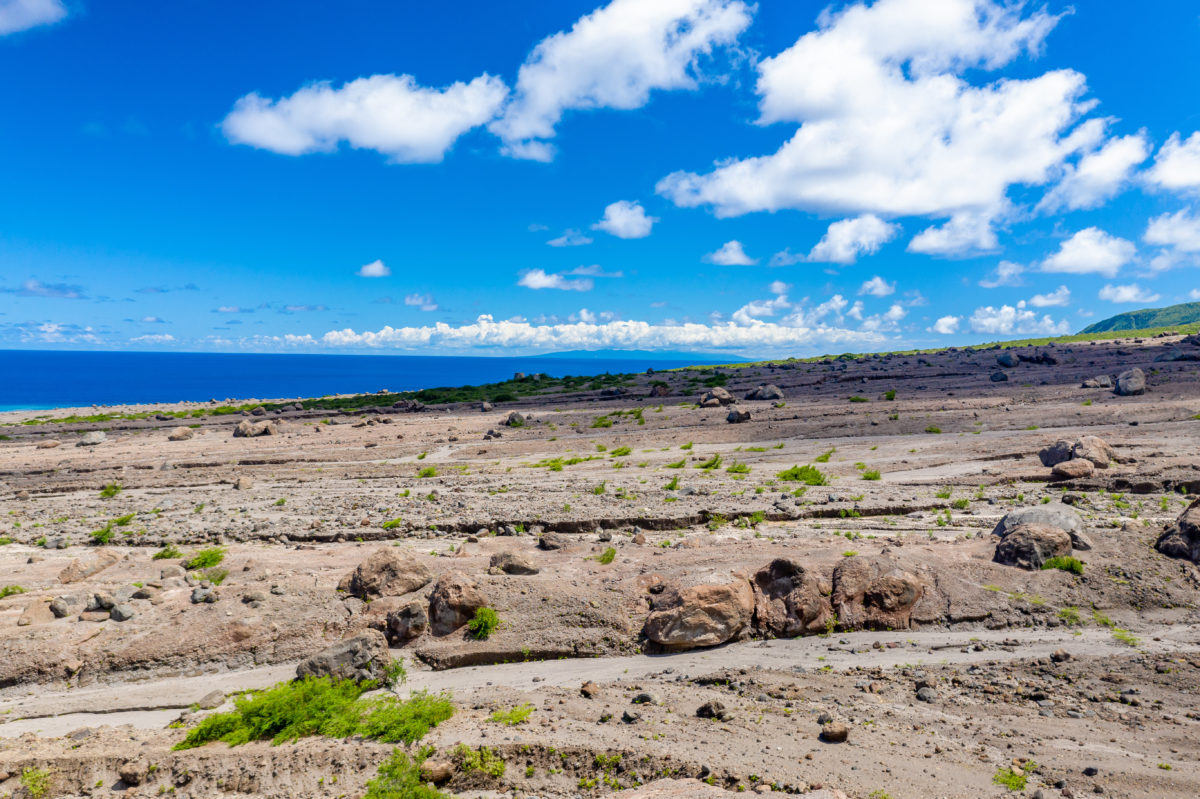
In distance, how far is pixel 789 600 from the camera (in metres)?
13.1

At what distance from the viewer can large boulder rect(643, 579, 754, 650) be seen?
1259 cm

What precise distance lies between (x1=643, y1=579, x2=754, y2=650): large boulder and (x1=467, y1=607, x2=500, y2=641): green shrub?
130 inches

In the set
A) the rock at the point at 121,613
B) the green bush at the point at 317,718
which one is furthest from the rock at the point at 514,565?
the rock at the point at 121,613

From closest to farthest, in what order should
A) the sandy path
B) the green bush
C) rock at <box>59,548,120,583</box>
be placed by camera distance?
the green bush < the sandy path < rock at <box>59,548,120,583</box>

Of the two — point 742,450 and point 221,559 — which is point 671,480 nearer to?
point 742,450

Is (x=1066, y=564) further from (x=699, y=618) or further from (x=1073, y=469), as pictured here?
(x=1073, y=469)

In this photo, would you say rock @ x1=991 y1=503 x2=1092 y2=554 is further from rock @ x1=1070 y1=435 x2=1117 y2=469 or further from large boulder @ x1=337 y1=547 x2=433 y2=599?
large boulder @ x1=337 y1=547 x2=433 y2=599

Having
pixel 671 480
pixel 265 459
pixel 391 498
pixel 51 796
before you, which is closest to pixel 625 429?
pixel 671 480

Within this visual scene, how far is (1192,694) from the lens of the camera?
33.5ft

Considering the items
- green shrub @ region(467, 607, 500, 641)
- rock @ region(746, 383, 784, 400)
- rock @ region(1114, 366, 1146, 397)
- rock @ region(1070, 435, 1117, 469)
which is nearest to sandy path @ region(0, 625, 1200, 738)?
green shrub @ region(467, 607, 500, 641)

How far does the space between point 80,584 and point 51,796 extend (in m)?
7.07

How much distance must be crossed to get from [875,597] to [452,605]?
9.26 metres

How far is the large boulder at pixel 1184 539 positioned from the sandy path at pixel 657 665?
246cm

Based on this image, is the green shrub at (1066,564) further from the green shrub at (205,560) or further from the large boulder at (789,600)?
the green shrub at (205,560)
